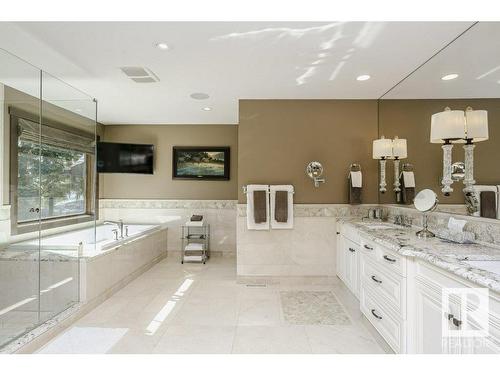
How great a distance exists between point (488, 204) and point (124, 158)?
4.70m

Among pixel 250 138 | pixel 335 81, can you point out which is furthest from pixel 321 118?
pixel 250 138

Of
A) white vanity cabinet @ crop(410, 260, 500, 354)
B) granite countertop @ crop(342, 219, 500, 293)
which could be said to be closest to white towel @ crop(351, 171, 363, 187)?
granite countertop @ crop(342, 219, 500, 293)

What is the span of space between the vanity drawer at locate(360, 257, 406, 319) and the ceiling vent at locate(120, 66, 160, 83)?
272cm

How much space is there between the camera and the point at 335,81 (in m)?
2.90

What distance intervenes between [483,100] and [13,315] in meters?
3.99

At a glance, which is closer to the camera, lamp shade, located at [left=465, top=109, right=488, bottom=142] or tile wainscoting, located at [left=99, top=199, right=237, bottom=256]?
lamp shade, located at [left=465, top=109, right=488, bottom=142]

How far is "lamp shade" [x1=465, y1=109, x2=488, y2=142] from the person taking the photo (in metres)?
1.88

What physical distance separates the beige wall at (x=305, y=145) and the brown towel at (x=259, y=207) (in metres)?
0.21

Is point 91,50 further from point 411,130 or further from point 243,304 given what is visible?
point 411,130

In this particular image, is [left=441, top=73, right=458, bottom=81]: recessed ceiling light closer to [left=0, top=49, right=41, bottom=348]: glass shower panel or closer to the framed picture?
the framed picture

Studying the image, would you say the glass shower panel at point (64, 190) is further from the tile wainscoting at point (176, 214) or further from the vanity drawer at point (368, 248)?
the vanity drawer at point (368, 248)

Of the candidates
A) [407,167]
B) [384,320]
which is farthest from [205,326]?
[407,167]

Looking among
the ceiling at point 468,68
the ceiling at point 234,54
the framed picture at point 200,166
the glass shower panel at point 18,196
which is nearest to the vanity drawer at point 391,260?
the ceiling at point 468,68

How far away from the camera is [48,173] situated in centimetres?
285
